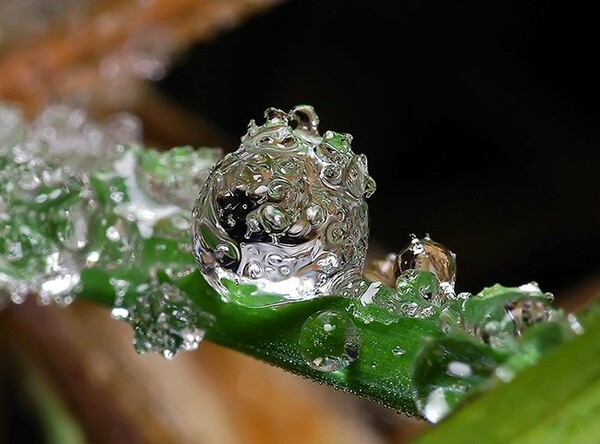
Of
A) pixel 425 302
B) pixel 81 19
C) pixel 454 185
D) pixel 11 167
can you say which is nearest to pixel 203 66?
pixel 81 19

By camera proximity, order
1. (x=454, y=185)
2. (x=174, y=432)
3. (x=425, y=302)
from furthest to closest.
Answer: (x=454, y=185), (x=174, y=432), (x=425, y=302)

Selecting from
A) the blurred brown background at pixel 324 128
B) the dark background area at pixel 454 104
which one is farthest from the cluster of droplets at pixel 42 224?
the dark background area at pixel 454 104

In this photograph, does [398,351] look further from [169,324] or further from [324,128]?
[324,128]

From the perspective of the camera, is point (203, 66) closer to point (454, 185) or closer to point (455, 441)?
point (454, 185)

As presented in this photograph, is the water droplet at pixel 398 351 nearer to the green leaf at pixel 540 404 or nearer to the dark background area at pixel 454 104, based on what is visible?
the green leaf at pixel 540 404

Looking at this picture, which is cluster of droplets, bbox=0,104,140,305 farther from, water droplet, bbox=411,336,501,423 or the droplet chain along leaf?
water droplet, bbox=411,336,501,423
